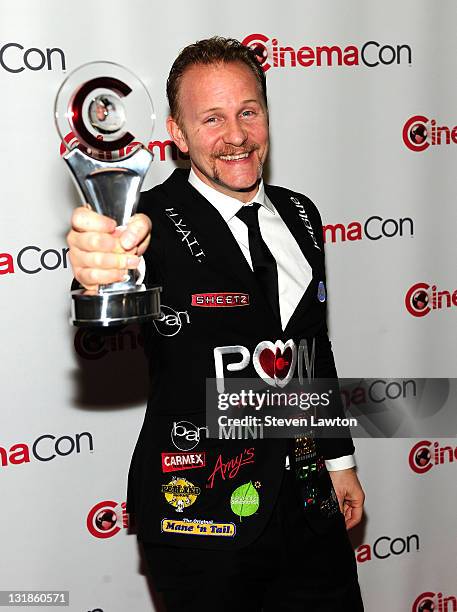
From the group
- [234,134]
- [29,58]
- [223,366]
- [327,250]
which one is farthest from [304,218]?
[29,58]

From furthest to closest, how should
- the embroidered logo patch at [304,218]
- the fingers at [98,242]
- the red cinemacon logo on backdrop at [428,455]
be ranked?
the red cinemacon logo on backdrop at [428,455] < the embroidered logo patch at [304,218] < the fingers at [98,242]

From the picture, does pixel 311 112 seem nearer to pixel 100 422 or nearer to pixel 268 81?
pixel 268 81

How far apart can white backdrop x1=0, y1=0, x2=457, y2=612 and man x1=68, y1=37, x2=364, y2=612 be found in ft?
1.49

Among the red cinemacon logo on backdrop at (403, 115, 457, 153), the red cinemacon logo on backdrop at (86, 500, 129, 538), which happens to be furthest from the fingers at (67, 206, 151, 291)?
the red cinemacon logo on backdrop at (403, 115, 457, 153)

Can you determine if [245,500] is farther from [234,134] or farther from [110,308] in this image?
[234,134]

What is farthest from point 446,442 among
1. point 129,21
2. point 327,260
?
point 129,21

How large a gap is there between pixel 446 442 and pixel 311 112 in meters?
1.19

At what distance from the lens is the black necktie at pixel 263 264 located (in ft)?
5.69

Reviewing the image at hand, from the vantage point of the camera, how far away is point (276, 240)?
6.03ft

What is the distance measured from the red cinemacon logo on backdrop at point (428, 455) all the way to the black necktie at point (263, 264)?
1229mm

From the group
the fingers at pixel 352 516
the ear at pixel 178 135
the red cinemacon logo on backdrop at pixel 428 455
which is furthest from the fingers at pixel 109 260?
the red cinemacon logo on backdrop at pixel 428 455

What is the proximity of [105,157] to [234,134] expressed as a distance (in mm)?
535

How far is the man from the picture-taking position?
167 cm

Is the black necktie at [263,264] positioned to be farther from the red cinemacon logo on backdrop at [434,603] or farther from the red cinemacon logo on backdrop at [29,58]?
the red cinemacon logo on backdrop at [434,603]
